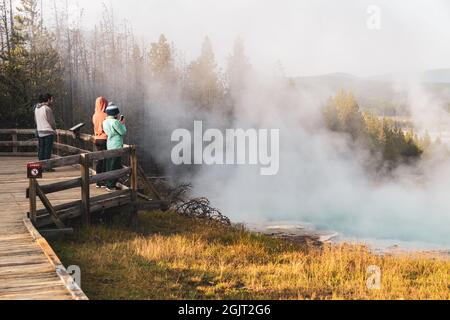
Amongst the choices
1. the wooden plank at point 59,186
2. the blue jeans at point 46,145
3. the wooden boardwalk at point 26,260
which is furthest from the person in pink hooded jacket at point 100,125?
the wooden plank at point 59,186

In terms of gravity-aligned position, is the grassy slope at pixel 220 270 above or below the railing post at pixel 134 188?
below

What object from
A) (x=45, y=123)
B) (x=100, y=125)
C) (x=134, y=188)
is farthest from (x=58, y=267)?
(x=45, y=123)

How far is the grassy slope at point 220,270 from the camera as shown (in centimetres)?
791

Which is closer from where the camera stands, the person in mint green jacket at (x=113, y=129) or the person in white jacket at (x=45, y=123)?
the person in mint green jacket at (x=113, y=129)

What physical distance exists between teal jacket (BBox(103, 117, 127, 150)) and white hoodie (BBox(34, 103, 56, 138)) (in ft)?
8.10

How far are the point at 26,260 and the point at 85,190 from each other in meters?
3.33

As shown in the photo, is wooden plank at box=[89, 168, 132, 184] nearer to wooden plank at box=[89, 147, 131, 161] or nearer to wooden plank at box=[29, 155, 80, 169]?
wooden plank at box=[89, 147, 131, 161]

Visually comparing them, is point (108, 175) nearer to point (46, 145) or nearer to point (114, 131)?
point (114, 131)

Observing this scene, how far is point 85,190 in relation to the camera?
35.7ft

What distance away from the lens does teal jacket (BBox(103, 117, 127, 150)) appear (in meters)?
11.7

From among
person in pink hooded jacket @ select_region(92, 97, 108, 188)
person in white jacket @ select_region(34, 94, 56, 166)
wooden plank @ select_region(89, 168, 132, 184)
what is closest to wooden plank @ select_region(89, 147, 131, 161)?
wooden plank @ select_region(89, 168, 132, 184)

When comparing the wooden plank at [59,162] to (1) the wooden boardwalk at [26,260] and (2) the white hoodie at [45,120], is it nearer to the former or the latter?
(1) the wooden boardwalk at [26,260]

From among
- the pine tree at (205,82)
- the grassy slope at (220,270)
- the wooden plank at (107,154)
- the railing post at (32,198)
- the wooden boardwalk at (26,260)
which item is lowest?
the grassy slope at (220,270)

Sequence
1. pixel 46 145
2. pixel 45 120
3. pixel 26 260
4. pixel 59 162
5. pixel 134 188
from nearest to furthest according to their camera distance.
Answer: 1. pixel 26 260
2. pixel 59 162
3. pixel 134 188
4. pixel 45 120
5. pixel 46 145
